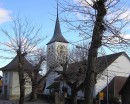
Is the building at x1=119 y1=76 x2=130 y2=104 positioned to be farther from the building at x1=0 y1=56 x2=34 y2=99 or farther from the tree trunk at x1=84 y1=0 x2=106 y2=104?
the building at x1=0 y1=56 x2=34 y2=99

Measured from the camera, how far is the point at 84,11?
16.5 m

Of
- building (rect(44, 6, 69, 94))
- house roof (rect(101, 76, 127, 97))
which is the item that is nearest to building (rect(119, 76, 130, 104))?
house roof (rect(101, 76, 127, 97))

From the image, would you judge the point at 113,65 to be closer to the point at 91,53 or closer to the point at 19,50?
the point at 19,50

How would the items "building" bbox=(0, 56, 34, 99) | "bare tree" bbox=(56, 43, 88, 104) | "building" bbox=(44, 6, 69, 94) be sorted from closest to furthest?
"bare tree" bbox=(56, 43, 88, 104) < "building" bbox=(44, 6, 69, 94) < "building" bbox=(0, 56, 34, 99)

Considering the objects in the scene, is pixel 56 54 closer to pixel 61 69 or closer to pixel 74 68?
pixel 61 69

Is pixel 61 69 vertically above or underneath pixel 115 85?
above

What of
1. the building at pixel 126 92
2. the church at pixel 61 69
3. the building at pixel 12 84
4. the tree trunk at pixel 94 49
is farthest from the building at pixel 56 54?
the building at pixel 126 92

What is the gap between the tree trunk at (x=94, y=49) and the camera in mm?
14973

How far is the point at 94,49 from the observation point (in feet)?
51.2

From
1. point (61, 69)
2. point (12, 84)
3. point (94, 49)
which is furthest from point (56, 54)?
point (94, 49)

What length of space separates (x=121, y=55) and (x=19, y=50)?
3379cm

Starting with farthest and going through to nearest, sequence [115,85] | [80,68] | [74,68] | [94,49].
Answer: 1. [115,85]
2. [74,68]
3. [80,68]
4. [94,49]

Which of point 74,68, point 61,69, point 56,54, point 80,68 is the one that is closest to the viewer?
point 80,68

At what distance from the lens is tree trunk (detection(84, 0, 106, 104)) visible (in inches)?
590
